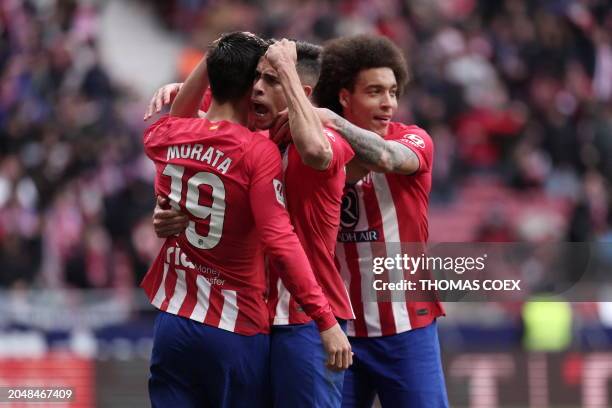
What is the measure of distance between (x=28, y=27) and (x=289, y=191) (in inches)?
471

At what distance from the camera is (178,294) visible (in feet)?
17.3

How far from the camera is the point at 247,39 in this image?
519 cm

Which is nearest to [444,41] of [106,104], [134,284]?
[106,104]

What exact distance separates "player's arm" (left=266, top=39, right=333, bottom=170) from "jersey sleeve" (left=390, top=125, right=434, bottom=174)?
0.86m

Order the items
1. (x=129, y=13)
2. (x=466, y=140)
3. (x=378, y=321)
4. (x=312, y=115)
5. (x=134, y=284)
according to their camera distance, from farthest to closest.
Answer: (x=129, y=13)
(x=466, y=140)
(x=134, y=284)
(x=378, y=321)
(x=312, y=115)

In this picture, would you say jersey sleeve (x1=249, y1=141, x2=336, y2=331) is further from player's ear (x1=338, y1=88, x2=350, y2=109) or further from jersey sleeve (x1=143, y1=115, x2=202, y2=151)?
player's ear (x1=338, y1=88, x2=350, y2=109)

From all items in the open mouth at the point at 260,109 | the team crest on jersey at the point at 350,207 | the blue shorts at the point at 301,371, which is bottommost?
the blue shorts at the point at 301,371

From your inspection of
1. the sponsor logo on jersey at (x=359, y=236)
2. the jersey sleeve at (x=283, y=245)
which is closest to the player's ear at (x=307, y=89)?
the jersey sleeve at (x=283, y=245)

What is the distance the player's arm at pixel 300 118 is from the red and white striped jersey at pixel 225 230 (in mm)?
182

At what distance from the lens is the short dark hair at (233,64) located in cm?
514

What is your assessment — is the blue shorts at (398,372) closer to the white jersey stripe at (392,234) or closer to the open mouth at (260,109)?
the white jersey stripe at (392,234)

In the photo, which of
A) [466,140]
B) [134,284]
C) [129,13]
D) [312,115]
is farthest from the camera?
[129,13]

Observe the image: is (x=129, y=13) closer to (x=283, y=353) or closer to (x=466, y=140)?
(x=466, y=140)

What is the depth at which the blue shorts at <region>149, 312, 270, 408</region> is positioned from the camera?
514cm
